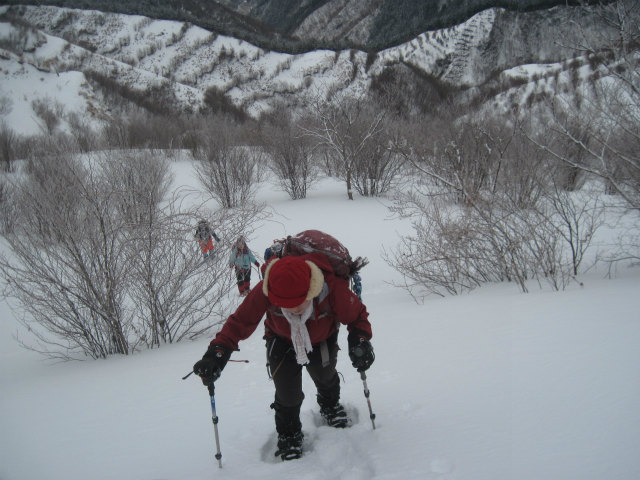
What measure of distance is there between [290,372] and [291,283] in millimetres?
696

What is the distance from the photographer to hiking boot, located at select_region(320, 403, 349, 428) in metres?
2.14

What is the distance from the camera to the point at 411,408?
2.17 meters

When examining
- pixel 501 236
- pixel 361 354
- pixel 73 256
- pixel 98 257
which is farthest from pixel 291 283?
pixel 501 236

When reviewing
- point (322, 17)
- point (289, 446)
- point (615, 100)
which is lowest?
point (289, 446)

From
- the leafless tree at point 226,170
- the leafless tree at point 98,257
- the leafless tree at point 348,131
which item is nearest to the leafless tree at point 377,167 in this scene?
the leafless tree at point 348,131

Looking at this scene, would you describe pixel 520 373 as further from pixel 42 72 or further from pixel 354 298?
pixel 42 72

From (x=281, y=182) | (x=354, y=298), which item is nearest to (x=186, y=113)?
(x=281, y=182)

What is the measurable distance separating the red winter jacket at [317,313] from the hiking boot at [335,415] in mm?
580

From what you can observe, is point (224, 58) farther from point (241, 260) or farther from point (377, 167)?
point (241, 260)

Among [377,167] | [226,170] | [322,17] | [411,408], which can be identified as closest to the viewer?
[411,408]

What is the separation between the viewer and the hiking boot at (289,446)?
6.32 feet

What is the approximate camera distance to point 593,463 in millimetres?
1420

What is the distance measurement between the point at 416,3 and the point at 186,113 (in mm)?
35354

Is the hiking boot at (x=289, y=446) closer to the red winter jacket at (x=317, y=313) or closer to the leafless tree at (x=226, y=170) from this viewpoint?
the red winter jacket at (x=317, y=313)
